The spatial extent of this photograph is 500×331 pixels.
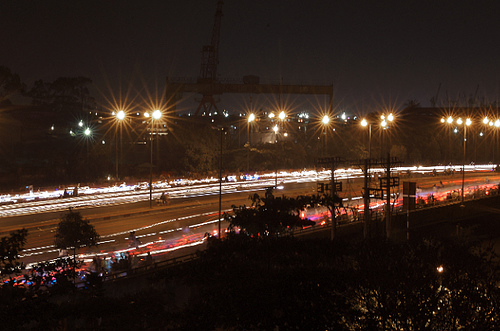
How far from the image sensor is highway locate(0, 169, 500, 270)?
18.6 m

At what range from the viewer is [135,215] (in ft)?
79.4

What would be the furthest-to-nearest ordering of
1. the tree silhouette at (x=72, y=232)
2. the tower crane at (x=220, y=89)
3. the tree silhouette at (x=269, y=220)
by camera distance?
the tower crane at (x=220, y=89) < the tree silhouette at (x=72, y=232) < the tree silhouette at (x=269, y=220)

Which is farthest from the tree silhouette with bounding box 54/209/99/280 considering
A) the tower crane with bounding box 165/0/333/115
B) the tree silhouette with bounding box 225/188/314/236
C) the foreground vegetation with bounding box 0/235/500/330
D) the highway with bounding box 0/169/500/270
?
the tower crane with bounding box 165/0/333/115

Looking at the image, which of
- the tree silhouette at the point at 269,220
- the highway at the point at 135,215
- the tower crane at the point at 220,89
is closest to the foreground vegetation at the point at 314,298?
the tree silhouette at the point at 269,220

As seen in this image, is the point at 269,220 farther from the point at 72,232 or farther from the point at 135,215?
the point at 135,215

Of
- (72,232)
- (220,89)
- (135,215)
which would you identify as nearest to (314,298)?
(72,232)

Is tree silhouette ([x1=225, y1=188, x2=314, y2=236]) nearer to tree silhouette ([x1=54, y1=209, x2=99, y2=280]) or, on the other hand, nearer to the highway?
tree silhouette ([x1=54, y1=209, x2=99, y2=280])

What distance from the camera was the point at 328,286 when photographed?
327 inches

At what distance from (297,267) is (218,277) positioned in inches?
66.1

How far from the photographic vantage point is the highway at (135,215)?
18641mm

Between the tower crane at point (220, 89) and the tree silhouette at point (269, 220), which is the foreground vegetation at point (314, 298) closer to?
the tree silhouette at point (269, 220)

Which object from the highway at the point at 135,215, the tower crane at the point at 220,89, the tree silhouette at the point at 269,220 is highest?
the tower crane at the point at 220,89

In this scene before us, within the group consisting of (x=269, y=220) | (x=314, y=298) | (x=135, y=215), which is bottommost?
(x=135, y=215)

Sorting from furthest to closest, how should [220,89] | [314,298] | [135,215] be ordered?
[220,89], [135,215], [314,298]
